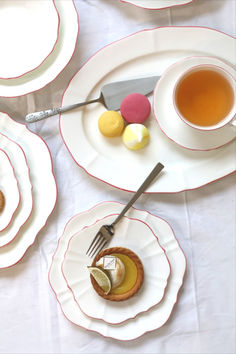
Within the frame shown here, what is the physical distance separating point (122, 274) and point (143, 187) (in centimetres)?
16

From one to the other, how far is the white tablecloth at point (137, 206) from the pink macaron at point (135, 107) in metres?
0.13

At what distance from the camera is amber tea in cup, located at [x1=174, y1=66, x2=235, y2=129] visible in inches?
31.5

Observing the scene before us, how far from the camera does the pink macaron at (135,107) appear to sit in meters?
0.83

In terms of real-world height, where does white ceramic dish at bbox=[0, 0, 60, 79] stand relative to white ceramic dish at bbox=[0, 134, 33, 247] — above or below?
above

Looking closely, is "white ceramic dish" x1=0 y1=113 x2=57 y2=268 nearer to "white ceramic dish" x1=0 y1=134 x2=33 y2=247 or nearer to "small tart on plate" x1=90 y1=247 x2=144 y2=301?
"white ceramic dish" x1=0 y1=134 x2=33 y2=247

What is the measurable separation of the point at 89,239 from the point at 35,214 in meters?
0.11

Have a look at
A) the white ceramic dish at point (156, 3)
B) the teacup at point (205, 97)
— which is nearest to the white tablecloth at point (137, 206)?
the white ceramic dish at point (156, 3)

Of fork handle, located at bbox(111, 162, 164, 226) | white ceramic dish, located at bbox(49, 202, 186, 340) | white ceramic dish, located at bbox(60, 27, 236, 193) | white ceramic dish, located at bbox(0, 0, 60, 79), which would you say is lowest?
white ceramic dish, located at bbox(49, 202, 186, 340)

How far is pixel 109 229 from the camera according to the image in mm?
838

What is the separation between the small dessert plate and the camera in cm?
82

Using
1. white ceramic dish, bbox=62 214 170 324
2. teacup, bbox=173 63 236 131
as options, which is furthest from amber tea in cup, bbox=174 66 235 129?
white ceramic dish, bbox=62 214 170 324

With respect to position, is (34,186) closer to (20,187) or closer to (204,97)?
(20,187)

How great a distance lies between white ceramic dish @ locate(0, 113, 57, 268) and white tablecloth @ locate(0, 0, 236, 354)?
3 cm

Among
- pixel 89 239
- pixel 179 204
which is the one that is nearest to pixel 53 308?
pixel 89 239
